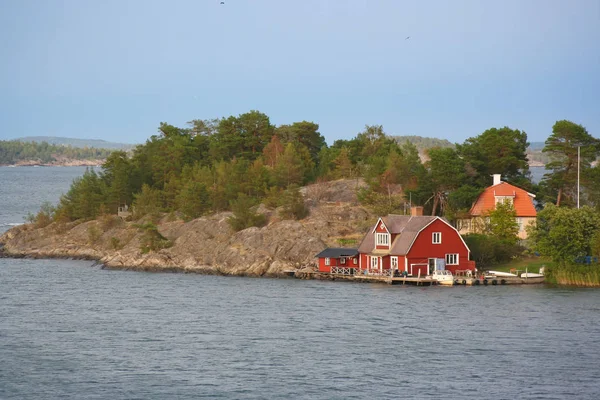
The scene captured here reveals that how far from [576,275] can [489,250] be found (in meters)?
8.98

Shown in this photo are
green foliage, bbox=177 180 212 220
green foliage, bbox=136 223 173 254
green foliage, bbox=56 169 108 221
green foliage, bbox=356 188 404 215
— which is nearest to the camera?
green foliage, bbox=356 188 404 215

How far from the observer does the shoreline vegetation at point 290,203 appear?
83619mm

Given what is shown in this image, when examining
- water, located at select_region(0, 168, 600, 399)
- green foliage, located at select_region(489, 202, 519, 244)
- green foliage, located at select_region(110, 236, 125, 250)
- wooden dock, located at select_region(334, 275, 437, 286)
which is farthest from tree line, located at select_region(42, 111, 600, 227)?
water, located at select_region(0, 168, 600, 399)

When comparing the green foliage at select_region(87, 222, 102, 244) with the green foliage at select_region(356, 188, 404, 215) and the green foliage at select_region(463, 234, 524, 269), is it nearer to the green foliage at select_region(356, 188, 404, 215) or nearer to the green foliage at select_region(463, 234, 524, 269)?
the green foliage at select_region(356, 188, 404, 215)

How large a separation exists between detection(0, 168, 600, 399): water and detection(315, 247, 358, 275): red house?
3.08m

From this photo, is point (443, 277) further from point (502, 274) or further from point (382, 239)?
point (382, 239)

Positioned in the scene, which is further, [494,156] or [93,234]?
[93,234]

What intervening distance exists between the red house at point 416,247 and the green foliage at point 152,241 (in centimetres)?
2404

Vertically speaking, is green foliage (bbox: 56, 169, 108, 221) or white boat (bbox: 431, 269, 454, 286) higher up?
green foliage (bbox: 56, 169, 108, 221)

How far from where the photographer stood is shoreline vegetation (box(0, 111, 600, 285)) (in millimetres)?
83619

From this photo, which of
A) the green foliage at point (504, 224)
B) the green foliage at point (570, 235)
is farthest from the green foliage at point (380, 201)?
the green foliage at point (570, 235)

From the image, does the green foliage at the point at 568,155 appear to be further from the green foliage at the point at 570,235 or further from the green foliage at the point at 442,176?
the green foliage at the point at 570,235

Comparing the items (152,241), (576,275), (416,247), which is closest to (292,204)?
(152,241)

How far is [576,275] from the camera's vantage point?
240 ft
